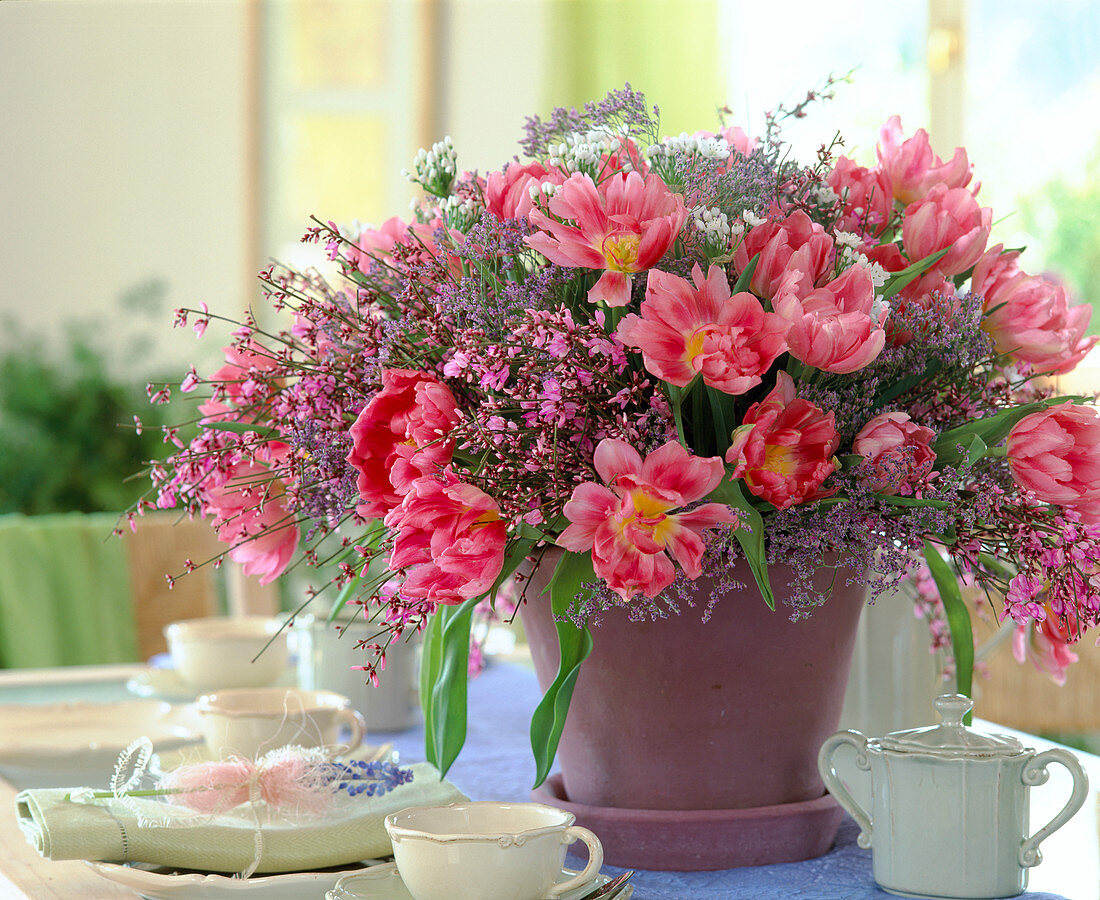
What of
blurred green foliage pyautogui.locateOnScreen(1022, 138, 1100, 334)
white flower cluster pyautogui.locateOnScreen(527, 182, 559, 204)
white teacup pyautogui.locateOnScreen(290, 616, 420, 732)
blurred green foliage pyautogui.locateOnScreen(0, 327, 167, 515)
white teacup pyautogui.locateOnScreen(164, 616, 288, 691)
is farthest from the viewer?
blurred green foliage pyautogui.locateOnScreen(1022, 138, 1100, 334)

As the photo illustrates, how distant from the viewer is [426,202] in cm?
82

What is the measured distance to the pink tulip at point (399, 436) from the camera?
659 millimetres

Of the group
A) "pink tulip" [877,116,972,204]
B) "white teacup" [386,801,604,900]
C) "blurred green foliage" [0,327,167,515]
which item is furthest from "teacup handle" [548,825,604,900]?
"blurred green foliage" [0,327,167,515]

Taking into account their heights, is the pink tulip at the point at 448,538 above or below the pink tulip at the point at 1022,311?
below

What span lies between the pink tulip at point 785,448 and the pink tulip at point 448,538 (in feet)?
0.42

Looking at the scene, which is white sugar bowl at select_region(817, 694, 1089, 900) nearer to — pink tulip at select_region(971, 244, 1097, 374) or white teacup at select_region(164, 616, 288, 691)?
pink tulip at select_region(971, 244, 1097, 374)

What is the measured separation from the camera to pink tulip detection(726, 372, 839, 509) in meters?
0.63

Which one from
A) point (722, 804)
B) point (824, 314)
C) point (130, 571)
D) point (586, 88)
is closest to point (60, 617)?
point (130, 571)

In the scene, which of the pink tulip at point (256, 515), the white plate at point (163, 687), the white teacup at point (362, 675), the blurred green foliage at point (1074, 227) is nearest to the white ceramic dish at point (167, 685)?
the white plate at point (163, 687)

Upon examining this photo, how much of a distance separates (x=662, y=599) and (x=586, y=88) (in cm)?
321

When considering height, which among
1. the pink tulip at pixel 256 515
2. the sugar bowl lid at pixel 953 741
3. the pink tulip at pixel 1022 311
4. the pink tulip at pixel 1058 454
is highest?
the pink tulip at pixel 1022 311

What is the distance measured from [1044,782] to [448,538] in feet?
1.11

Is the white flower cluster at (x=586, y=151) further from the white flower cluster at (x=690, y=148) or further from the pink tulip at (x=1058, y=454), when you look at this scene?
the pink tulip at (x=1058, y=454)

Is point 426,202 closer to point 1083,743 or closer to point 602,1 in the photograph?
point 1083,743
